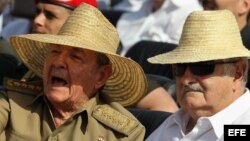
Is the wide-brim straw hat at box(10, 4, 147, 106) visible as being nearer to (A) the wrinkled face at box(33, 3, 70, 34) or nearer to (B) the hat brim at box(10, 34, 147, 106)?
(B) the hat brim at box(10, 34, 147, 106)

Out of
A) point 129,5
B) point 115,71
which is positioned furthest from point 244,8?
point 129,5

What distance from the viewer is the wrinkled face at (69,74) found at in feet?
15.9

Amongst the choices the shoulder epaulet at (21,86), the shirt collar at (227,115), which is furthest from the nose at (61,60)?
the shirt collar at (227,115)

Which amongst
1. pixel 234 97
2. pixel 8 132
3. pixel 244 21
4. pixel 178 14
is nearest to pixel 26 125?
pixel 8 132

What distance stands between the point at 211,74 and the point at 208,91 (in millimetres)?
86

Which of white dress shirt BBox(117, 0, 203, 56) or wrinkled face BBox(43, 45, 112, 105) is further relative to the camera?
white dress shirt BBox(117, 0, 203, 56)

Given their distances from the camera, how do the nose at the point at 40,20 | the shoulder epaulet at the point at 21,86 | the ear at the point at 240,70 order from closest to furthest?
1. the ear at the point at 240,70
2. the shoulder epaulet at the point at 21,86
3. the nose at the point at 40,20

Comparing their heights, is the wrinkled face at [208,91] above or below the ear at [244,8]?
above

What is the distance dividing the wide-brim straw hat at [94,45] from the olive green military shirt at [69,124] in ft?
0.81

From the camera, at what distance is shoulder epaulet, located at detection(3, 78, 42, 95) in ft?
16.4

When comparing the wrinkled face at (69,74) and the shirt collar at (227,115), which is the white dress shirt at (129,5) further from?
the shirt collar at (227,115)

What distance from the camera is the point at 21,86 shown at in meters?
5.04

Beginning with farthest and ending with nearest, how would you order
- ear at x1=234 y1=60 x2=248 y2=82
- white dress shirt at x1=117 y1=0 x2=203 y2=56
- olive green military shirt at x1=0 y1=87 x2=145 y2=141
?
white dress shirt at x1=117 y1=0 x2=203 y2=56, olive green military shirt at x1=0 y1=87 x2=145 y2=141, ear at x1=234 y1=60 x2=248 y2=82

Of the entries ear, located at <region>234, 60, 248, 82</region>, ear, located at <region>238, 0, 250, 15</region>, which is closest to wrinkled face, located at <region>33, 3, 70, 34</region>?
ear, located at <region>238, 0, 250, 15</region>
